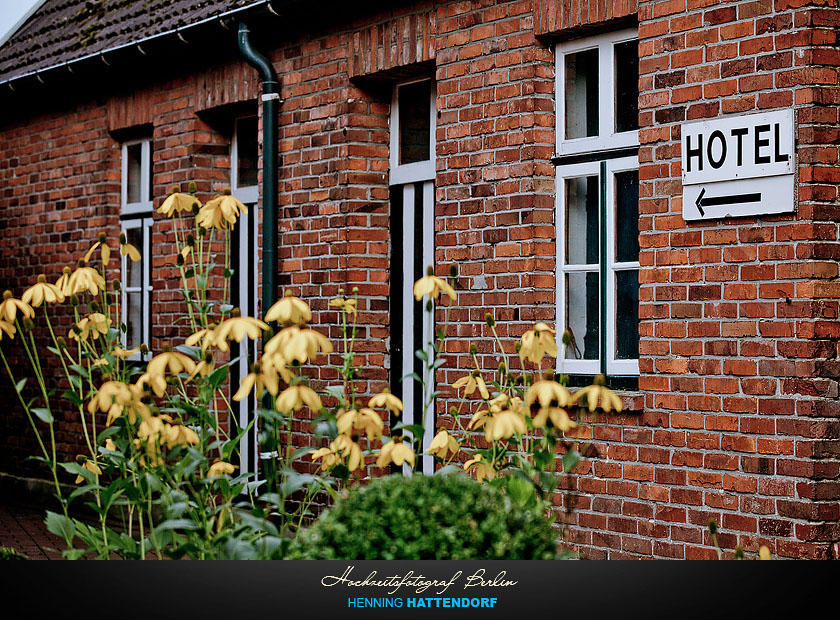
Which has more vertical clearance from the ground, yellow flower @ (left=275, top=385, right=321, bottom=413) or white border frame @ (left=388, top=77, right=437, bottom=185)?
white border frame @ (left=388, top=77, right=437, bottom=185)

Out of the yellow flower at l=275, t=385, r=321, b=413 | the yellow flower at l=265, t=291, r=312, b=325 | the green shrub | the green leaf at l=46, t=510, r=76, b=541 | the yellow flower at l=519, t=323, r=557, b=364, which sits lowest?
the green leaf at l=46, t=510, r=76, b=541

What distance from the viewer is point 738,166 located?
5500mm

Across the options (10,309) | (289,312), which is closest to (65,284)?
(10,309)

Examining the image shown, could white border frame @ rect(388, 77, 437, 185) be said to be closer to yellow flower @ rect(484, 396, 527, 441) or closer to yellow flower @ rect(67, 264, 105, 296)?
yellow flower @ rect(67, 264, 105, 296)

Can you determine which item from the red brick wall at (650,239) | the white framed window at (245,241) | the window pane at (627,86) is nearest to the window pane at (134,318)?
the white framed window at (245,241)

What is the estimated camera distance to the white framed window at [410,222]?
304 inches

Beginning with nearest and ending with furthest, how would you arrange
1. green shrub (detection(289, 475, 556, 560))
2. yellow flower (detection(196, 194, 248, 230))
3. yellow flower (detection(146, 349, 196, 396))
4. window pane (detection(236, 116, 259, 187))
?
1. green shrub (detection(289, 475, 556, 560))
2. yellow flower (detection(146, 349, 196, 396))
3. yellow flower (detection(196, 194, 248, 230))
4. window pane (detection(236, 116, 259, 187))

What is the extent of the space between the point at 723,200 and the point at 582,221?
43.9 inches

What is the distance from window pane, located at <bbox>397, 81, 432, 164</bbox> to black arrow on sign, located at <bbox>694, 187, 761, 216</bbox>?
244cm

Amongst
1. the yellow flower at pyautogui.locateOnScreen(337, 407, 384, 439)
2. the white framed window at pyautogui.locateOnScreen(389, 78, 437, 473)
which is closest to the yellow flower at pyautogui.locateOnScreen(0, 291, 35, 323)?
the yellow flower at pyautogui.locateOnScreen(337, 407, 384, 439)

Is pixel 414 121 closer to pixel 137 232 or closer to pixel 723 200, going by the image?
pixel 723 200

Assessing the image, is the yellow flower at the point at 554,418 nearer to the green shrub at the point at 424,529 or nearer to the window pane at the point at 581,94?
the green shrub at the point at 424,529

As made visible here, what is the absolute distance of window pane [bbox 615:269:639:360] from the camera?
6.28 metres

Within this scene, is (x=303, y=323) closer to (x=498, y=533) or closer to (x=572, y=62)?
(x=498, y=533)
